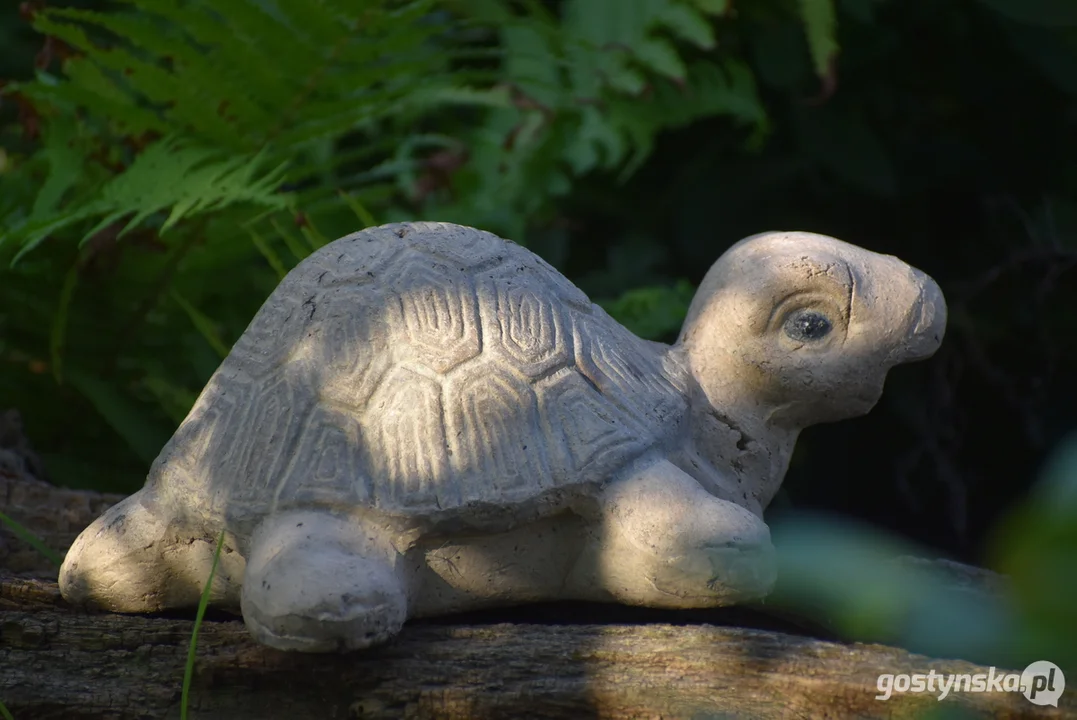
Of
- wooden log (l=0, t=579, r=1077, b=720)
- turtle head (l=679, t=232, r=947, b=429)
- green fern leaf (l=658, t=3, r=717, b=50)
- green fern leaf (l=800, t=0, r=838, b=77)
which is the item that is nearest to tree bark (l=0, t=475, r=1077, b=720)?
wooden log (l=0, t=579, r=1077, b=720)

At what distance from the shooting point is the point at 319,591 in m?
1.39

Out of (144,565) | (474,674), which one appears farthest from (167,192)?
(474,674)

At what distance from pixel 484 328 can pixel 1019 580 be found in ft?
3.92

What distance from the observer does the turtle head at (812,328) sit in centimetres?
181

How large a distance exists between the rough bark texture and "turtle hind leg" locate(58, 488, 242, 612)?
0.06m

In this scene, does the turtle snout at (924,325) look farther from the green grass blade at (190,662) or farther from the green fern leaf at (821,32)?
the green grass blade at (190,662)

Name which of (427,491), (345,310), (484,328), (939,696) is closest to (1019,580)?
(939,696)

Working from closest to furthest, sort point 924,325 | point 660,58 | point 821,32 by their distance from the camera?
point 924,325, point 821,32, point 660,58

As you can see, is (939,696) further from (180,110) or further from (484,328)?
(180,110)

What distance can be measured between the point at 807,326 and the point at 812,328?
10mm

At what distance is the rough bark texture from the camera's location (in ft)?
4.67

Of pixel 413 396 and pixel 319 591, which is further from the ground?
pixel 413 396

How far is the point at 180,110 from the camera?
242 centimetres

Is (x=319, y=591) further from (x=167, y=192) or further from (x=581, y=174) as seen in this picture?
(x=581, y=174)
